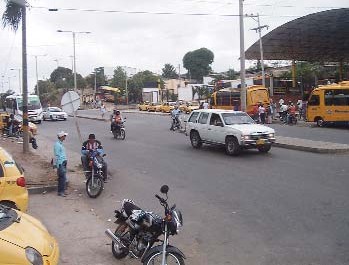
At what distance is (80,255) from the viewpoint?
273 inches

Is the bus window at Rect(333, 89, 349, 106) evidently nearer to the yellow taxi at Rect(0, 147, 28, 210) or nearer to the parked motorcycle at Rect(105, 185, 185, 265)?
the yellow taxi at Rect(0, 147, 28, 210)

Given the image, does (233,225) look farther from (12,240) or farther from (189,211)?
(12,240)

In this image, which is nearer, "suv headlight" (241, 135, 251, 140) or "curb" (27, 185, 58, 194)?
"curb" (27, 185, 58, 194)

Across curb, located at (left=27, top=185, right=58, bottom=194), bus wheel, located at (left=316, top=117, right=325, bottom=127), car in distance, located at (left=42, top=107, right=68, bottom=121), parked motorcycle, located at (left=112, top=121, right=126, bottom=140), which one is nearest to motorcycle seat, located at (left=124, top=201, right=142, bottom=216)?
curb, located at (left=27, top=185, right=58, bottom=194)

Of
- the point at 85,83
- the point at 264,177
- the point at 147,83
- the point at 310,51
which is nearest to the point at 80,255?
the point at 264,177

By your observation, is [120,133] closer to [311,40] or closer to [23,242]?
[23,242]

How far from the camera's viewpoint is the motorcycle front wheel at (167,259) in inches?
229

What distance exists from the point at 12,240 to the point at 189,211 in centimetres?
525

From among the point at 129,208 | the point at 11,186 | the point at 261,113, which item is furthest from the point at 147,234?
the point at 261,113

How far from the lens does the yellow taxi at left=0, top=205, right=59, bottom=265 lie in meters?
4.43

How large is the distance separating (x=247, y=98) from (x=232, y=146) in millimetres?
18231

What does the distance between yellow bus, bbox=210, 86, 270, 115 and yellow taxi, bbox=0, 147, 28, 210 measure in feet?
87.4

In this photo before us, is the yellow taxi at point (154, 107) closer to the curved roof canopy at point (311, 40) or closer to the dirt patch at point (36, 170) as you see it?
the curved roof canopy at point (311, 40)

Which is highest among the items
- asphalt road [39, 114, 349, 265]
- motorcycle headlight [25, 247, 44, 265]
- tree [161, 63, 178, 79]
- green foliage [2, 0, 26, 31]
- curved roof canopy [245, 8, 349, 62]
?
tree [161, 63, 178, 79]
